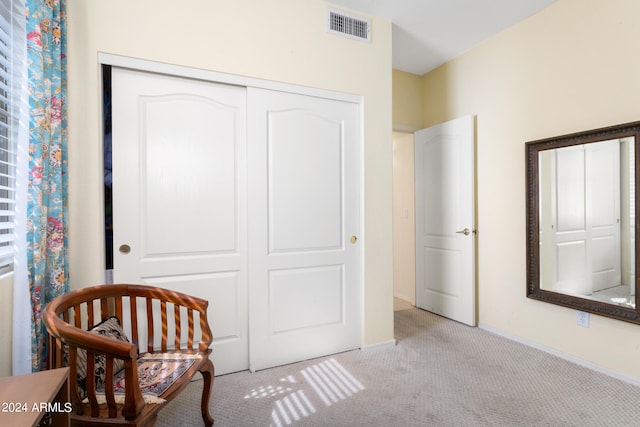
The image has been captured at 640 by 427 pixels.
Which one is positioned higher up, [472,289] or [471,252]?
[471,252]

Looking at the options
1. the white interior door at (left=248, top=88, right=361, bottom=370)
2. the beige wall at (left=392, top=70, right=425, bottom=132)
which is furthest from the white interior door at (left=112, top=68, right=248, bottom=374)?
the beige wall at (left=392, top=70, right=425, bottom=132)

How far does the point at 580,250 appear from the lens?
2.46m

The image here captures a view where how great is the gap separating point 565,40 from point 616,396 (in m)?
2.49

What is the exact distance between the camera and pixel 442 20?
8.98 feet

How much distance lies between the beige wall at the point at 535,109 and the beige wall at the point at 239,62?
110 cm

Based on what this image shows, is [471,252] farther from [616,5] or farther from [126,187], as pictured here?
[126,187]

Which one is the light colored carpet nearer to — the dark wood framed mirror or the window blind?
the dark wood framed mirror

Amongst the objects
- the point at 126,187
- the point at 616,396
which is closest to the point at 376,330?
the point at 616,396

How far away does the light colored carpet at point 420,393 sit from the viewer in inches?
69.5

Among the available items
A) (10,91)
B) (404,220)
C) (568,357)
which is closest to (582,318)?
(568,357)

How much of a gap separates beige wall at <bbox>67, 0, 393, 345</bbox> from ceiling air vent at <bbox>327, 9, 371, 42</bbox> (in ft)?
0.17

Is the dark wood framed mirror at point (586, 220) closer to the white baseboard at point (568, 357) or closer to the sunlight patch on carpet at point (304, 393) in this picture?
the white baseboard at point (568, 357)

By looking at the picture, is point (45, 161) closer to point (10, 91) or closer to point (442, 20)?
point (10, 91)

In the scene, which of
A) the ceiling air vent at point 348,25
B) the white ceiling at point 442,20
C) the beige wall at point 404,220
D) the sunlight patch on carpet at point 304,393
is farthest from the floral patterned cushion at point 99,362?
the beige wall at point 404,220
